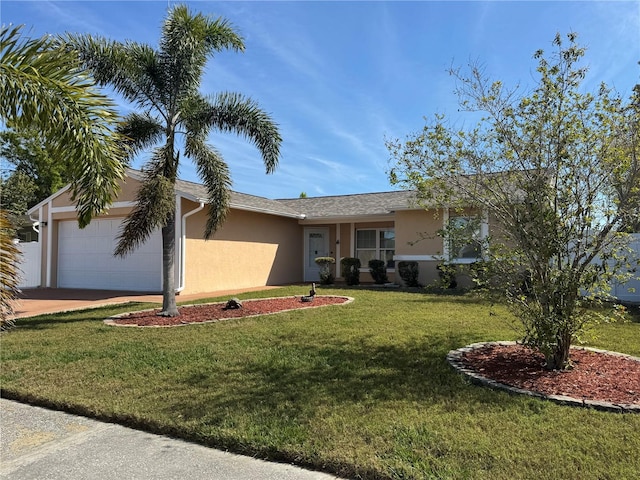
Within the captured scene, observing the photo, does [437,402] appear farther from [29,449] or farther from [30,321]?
[30,321]

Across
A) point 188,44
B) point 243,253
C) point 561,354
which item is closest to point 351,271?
point 243,253

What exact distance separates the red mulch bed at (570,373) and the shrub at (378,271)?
11.0 meters

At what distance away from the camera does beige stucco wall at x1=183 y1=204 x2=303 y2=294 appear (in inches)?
588

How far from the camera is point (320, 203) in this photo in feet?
72.2

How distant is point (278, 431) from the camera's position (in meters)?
3.74

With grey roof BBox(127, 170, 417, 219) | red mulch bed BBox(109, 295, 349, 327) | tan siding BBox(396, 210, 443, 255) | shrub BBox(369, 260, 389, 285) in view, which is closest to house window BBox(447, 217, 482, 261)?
red mulch bed BBox(109, 295, 349, 327)

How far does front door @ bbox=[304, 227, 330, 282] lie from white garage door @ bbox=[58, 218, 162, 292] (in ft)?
23.5

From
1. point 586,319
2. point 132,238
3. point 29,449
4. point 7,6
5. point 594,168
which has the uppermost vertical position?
point 7,6

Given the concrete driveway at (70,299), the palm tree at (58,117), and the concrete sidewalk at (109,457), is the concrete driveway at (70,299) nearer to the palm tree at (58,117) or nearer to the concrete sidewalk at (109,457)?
the palm tree at (58,117)

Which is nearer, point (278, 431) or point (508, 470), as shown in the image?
point (508, 470)

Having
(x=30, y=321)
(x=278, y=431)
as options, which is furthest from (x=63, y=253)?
(x=278, y=431)

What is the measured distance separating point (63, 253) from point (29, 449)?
15.5 meters

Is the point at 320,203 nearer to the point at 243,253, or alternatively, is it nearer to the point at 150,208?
the point at 243,253

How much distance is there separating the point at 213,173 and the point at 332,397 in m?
6.90
